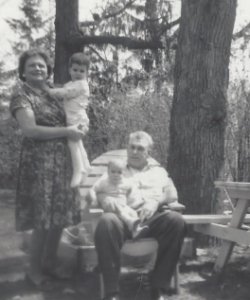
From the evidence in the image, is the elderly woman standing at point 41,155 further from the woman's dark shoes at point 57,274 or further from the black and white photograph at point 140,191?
the woman's dark shoes at point 57,274

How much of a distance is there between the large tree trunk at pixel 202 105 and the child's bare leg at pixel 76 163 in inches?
70.2

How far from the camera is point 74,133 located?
3.78 metres

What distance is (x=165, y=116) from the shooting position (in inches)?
341

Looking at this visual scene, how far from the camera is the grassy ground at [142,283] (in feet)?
13.1

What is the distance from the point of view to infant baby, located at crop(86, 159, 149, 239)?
3783 mm

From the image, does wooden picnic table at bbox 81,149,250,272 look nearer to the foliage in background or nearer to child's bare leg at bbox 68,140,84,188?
child's bare leg at bbox 68,140,84,188

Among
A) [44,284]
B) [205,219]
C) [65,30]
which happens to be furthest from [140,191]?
[65,30]

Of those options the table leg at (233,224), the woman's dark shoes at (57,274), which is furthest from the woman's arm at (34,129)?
the table leg at (233,224)

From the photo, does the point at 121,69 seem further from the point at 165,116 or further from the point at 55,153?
the point at 55,153

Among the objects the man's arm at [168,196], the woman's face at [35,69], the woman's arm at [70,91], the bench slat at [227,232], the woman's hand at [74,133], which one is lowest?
the bench slat at [227,232]

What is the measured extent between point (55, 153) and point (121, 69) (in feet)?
26.3

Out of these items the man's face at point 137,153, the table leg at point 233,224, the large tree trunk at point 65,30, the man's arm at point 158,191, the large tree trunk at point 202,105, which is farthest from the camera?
the large tree trunk at point 65,30

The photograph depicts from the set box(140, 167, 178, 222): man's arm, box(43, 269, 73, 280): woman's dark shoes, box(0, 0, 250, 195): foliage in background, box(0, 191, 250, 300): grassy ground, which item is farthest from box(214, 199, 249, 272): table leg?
box(0, 0, 250, 195): foliage in background

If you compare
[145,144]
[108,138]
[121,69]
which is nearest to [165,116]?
[108,138]
